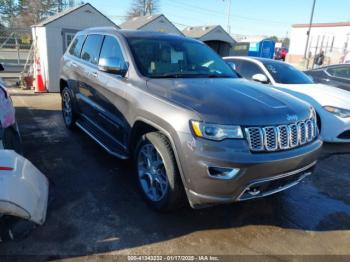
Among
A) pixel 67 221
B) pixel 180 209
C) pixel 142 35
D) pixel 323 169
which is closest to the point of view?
pixel 67 221

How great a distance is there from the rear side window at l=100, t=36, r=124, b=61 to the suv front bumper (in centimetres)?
182

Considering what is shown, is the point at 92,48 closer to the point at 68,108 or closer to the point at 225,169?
the point at 68,108

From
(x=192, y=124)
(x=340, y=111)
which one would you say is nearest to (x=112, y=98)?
(x=192, y=124)

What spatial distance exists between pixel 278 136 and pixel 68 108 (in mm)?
4330

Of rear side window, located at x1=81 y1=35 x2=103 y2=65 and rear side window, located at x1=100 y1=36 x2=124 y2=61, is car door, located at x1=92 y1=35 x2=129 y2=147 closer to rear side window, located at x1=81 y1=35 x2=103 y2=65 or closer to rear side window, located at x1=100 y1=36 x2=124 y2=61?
rear side window, located at x1=100 y1=36 x2=124 y2=61

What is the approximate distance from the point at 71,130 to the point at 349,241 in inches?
191

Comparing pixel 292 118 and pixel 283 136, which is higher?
pixel 292 118

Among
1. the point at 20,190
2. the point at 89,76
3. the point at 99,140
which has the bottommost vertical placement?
the point at 99,140

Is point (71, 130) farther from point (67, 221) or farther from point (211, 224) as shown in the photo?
point (211, 224)

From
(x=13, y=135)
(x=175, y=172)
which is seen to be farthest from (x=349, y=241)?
(x=13, y=135)

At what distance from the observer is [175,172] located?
→ 2.82m

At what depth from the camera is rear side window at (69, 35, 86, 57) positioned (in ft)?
17.5

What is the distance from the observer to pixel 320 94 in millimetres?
5949

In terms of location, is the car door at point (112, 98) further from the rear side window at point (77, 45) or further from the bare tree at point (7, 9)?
the bare tree at point (7, 9)
